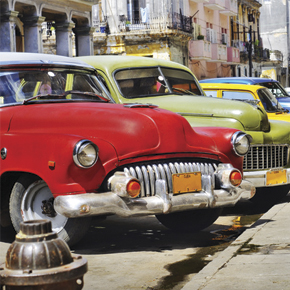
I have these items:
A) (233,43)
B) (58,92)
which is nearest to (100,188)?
(58,92)

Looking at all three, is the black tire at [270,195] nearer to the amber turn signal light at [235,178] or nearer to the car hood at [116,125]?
the amber turn signal light at [235,178]

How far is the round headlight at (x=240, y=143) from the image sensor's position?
6773 mm

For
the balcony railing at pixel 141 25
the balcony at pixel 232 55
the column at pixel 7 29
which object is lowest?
the column at pixel 7 29

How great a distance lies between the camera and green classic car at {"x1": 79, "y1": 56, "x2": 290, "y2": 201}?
8484 mm

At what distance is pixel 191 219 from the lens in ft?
→ 23.0

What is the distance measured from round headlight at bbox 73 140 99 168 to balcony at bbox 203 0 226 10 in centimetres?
3742

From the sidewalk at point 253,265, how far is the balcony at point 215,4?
36524mm

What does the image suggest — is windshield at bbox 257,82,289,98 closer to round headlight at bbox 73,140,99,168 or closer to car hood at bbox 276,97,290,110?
car hood at bbox 276,97,290,110

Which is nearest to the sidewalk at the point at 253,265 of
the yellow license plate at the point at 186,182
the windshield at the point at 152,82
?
the yellow license plate at the point at 186,182

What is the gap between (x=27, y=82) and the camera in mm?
6648

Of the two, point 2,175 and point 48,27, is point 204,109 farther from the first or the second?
point 48,27

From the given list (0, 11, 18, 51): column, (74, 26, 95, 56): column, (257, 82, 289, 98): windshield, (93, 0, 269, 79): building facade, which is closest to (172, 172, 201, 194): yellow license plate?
(257, 82, 289, 98): windshield

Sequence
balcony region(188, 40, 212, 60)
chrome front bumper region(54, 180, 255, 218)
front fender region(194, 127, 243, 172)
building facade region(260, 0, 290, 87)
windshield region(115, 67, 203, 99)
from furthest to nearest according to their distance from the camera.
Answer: building facade region(260, 0, 290, 87), balcony region(188, 40, 212, 60), windshield region(115, 67, 203, 99), front fender region(194, 127, 243, 172), chrome front bumper region(54, 180, 255, 218)

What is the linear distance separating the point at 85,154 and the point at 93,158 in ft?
0.26
